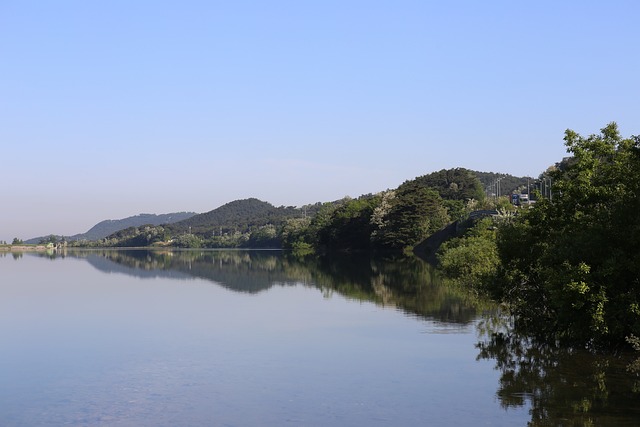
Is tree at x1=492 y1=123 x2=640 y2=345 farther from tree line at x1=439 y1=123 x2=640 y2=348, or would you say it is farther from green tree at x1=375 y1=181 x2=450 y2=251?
green tree at x1=375 y1=181 x2=450 y2=251

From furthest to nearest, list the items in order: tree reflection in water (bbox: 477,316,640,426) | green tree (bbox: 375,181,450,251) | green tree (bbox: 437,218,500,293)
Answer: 1. green tree (bbox: 375,181,450,251)
2. green tree (bbox: 437,218,500,293)
3. tree reflection in water (bbox: 477,316,640,426)

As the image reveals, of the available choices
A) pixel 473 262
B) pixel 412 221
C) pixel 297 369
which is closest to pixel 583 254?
pixel 297 369

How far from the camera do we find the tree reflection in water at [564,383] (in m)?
19.7

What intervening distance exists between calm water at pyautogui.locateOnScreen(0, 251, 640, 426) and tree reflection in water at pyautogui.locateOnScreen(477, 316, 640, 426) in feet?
0.20

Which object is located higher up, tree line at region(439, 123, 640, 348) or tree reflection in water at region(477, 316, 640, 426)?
tree line at region(439, 123, 640, 348)

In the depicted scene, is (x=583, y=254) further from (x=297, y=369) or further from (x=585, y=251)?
(x=297, y=369)

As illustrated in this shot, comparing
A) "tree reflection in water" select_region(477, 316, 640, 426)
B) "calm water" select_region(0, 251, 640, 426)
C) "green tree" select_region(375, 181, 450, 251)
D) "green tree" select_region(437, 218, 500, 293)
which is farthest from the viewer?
"green tree" select_region(375, 181, 450, 251)

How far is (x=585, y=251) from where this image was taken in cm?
2700

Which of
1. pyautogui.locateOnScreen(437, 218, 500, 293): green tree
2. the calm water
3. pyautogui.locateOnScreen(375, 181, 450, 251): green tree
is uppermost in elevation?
pyautogui.locateOnScreen(375, 181, 450, 251): green tree

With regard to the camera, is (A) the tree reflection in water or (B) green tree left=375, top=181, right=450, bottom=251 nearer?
(A) the tree reflection in water

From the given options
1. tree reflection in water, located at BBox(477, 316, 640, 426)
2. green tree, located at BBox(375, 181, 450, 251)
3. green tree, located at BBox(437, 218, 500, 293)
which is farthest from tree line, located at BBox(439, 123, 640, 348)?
green tree, located at BBox(375, 181, 450, 251)

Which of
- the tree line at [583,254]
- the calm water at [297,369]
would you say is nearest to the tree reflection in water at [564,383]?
the calm water at [297,369]

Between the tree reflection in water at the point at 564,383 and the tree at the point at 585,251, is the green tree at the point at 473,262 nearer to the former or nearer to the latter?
the tree at the point at 585,251

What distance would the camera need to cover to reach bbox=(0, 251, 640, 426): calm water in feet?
68.6
